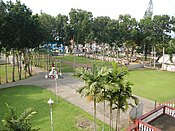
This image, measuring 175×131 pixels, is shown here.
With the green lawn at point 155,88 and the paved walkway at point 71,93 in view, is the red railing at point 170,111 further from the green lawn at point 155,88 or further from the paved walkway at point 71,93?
the green lawn at point 155,88

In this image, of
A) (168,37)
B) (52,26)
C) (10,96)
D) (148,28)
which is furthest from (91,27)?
(10,96)

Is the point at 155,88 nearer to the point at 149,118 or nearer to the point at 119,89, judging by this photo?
the point at 149,118

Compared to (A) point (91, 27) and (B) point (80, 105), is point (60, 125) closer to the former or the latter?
(B) point (80, 105)

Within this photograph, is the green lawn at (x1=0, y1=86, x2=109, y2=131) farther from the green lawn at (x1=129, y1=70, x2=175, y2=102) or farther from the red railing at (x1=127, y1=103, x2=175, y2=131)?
the green lawn at (x1=129, y1=70, x2=175, y2=102)

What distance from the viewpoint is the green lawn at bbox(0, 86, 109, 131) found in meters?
15.2

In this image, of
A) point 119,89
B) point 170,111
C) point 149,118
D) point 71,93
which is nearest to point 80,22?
point 71,93

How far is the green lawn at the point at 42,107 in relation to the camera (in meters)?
15.2

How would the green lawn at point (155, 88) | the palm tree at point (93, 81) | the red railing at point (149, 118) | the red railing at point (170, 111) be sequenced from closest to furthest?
the palm tree at point (93, 81)
the red railing at point (149, 118)
the red railing at point (170, 111)
the green lawn at point (155, 88)

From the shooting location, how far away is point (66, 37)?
51.8 m

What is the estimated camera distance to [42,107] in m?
18.6

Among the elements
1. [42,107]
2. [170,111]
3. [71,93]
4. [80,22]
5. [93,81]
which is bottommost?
[42,107]

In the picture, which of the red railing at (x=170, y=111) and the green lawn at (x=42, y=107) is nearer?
the red railing at (x=170, y=111)

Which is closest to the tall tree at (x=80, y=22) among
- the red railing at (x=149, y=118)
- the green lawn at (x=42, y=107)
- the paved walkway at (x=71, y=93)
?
the paved walkway at (x=71, y=93)

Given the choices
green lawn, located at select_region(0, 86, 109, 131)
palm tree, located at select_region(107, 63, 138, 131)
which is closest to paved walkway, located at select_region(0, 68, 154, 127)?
green lawn, located at select_region(0, 86, 109, 131)
